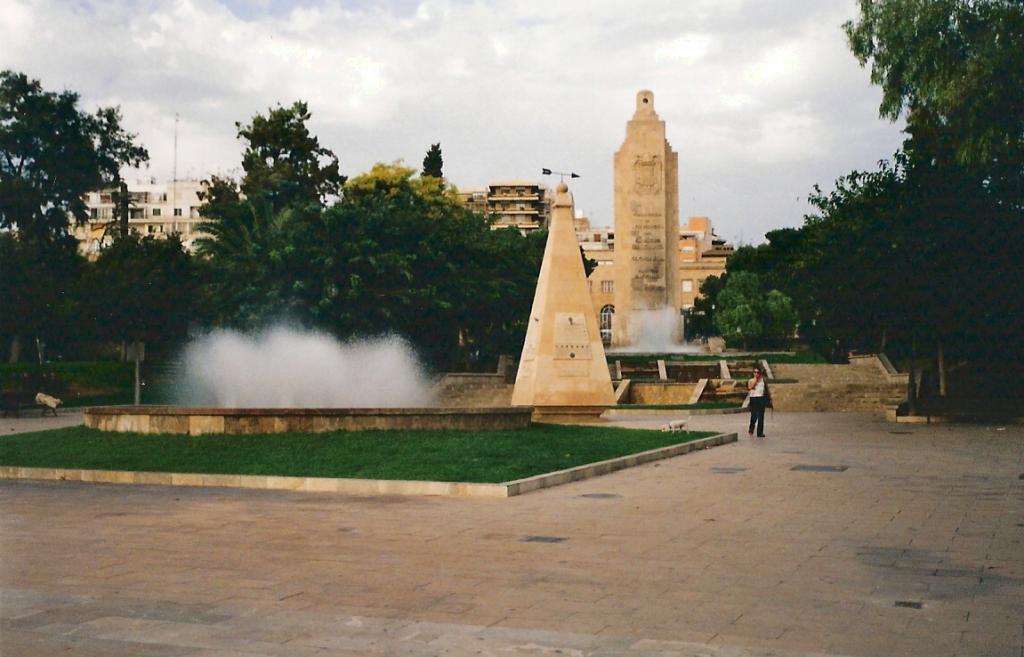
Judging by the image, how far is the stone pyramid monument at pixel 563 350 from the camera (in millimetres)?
25578

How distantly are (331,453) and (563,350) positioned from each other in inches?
441

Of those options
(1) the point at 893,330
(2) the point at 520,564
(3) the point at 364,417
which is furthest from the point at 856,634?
(1) the point at 893,330

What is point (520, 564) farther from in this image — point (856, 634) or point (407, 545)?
point (856, 634)

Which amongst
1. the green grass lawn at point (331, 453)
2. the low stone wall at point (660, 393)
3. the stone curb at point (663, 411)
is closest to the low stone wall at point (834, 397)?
the stone curb at point (663, 411)

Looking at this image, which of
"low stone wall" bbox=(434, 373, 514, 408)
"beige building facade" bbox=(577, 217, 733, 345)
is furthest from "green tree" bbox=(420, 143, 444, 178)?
"low stone wall" bbox=(434, 373, 514, 408)

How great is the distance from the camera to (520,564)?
829cm

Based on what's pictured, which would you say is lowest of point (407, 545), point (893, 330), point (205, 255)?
point (407, 545)

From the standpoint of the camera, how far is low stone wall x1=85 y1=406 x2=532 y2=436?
55.0 ft

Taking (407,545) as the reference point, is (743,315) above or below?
above

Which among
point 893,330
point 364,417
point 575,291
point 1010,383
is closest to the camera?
point 364,417

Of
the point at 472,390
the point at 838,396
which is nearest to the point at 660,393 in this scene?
the point at 838,396

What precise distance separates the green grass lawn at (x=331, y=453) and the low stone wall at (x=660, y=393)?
20449 mm

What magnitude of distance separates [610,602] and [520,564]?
1464 millimetres

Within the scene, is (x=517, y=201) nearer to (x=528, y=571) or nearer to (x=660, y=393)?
(x=660, y=393)
